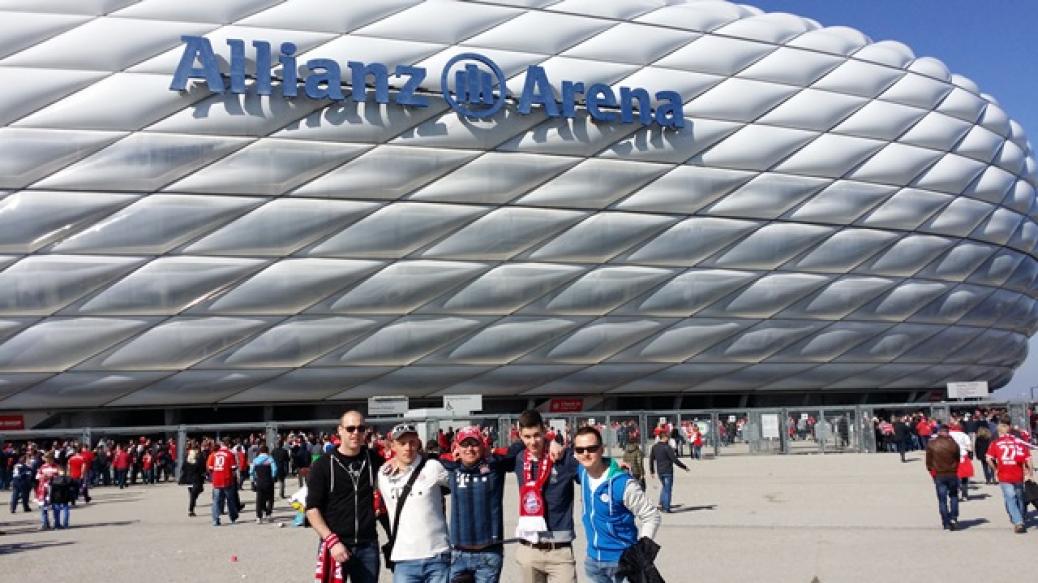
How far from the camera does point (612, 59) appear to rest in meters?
29.7

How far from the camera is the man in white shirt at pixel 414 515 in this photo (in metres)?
5.69

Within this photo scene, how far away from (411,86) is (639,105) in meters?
6.90

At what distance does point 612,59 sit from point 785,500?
1758cm

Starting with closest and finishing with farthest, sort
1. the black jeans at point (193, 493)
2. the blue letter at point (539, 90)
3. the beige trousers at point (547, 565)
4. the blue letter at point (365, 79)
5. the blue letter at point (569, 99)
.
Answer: the beige trousers at point (547, 565) → the black jeans at point (193, 493) → the blue letter at point (365, 79) → the blue letter at point (539, 90) → the blue letter at point (569, 99)

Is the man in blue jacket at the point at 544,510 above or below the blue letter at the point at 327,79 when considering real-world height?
below

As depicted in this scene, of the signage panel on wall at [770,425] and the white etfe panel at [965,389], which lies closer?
the signage panel on wall at [770,425]

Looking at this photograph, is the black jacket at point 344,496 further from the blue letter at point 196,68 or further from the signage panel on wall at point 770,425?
the signage panel on wall at point 770,425

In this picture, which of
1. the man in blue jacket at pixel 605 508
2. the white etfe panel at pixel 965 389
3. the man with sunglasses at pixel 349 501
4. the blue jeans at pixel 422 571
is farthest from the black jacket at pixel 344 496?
the white etfe panel at pixel 965 389

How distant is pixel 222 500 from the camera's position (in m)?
15.3

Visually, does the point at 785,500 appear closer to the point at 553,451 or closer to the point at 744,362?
the point at 553,451

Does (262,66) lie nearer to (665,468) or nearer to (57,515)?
(57,515)

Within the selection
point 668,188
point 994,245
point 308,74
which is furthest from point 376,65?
point 994,245

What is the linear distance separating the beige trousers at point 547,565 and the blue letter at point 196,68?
2143cm

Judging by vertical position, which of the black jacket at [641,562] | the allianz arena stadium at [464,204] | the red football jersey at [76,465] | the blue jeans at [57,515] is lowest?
the blue jeans at [57,515]
